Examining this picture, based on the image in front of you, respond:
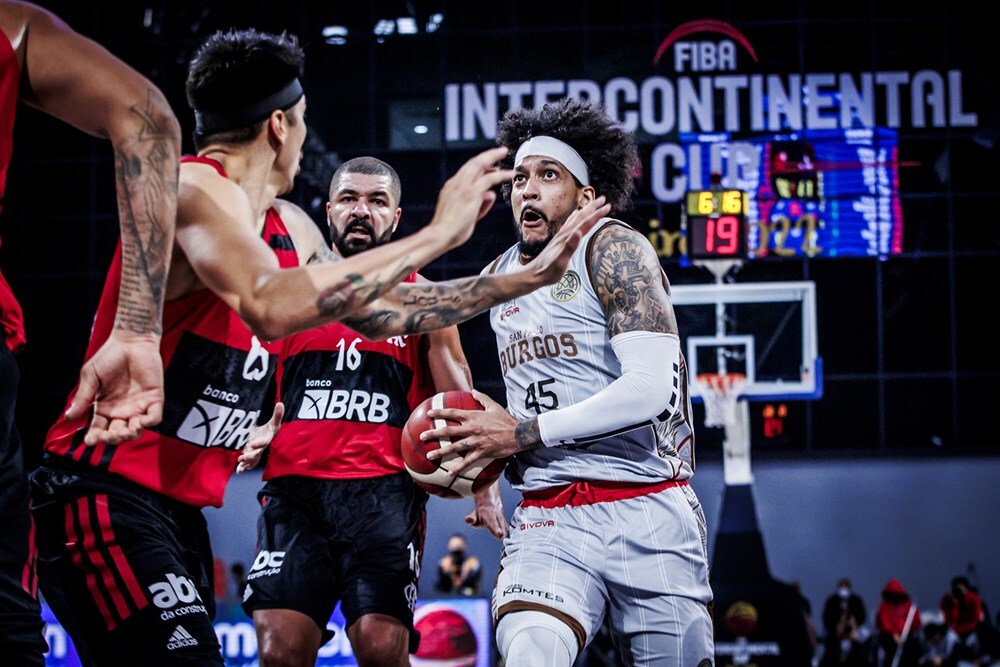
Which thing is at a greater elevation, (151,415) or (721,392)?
(151,415)

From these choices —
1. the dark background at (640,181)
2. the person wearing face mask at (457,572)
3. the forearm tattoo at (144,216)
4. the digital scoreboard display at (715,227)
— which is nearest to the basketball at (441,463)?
the forearm tattoo at (144,216)

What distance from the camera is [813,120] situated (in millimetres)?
17391

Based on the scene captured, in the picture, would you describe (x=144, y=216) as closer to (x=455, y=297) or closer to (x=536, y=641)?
(x=455, y=297)

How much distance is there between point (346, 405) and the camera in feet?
15.2

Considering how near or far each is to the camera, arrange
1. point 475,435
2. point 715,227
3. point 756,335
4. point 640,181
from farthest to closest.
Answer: point 640,181 < point 756,335 < point 715,227 < point 475,435

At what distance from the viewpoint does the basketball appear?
3.93 meters

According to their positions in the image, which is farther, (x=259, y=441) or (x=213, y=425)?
(x=259, y=441)

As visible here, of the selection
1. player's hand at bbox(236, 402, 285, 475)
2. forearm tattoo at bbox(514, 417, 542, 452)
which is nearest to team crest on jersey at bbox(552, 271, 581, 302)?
forearm tattoo at bbox(514, 417, 542, 452)

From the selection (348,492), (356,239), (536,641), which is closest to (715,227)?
(356,239)

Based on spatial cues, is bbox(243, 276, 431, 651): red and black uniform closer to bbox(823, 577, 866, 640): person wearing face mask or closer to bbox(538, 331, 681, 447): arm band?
bbox(538, 331, 681, 447): arm band

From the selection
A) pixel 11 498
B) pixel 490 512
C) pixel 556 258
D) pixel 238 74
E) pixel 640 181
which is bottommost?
pixel 490 512

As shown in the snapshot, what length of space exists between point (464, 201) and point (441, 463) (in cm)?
138

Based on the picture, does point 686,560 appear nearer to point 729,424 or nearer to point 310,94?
point 729,424

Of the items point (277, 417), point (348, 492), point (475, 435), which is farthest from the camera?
point (348, 492)
